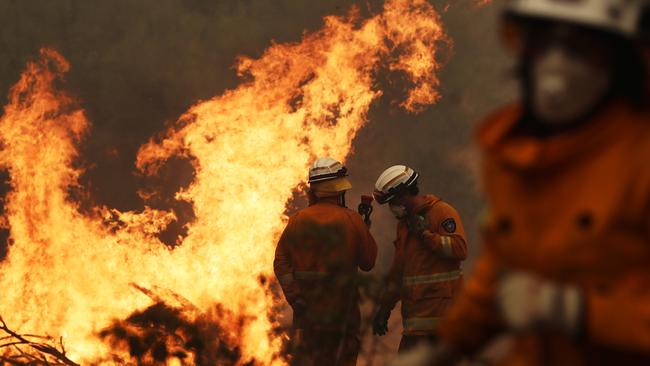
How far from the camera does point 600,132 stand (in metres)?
2.04

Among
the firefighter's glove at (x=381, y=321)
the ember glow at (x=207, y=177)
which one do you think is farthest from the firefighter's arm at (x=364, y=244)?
the ember glow at (x=207, y=177)

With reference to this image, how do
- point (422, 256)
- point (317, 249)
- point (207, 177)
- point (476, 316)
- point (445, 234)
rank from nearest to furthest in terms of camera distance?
point (476, 316) < point (317, 249) < point (445, 234) < point (422, 256) < point (207, 177)

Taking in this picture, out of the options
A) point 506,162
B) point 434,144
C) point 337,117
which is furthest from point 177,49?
point 506,162

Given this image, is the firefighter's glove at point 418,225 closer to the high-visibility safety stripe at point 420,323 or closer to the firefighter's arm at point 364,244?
the firefighter's arm at point 364,244

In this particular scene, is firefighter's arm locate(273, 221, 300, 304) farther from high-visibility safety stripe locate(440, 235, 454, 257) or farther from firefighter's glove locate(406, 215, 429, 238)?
high-visibility safety stripe locate(440, 235, 454, 257)

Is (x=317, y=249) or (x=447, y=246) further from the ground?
(x=447, y=246)

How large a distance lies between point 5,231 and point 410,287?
18.9 feet

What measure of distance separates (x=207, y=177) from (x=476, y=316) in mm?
8740

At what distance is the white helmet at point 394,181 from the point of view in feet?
25.9

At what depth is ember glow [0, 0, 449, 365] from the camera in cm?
988

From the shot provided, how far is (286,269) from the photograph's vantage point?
803 centimetres

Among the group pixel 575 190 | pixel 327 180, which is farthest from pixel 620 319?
pixel 327 180

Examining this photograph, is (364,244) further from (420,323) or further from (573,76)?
(573,76)

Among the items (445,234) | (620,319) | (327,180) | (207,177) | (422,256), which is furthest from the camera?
(207,177)
